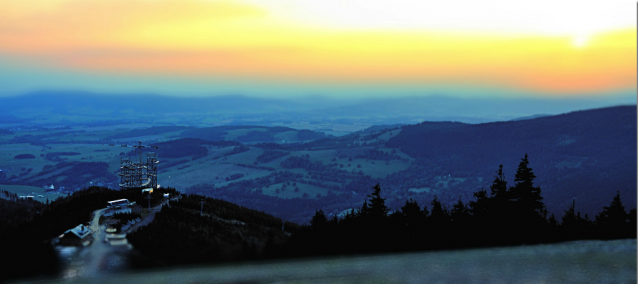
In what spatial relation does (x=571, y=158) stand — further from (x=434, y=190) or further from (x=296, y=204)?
(x=296, y=204)

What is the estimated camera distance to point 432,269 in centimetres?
1047

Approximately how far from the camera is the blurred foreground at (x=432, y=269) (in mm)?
9742

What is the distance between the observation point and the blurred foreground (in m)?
9.74

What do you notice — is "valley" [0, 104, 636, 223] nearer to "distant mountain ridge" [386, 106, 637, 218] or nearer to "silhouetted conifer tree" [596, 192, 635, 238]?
"distant mountain ridge" [386, 106, 637, 218]

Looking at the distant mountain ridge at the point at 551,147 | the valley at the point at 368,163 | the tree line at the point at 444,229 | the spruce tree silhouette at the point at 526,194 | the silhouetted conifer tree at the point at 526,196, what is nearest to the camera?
the tree line at the point at 444,229

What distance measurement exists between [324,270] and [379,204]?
4.80 m

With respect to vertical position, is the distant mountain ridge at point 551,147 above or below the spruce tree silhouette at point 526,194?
below

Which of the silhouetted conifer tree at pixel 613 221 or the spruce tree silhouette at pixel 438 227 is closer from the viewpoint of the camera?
the spruce tree silhouette at pixel 438 227

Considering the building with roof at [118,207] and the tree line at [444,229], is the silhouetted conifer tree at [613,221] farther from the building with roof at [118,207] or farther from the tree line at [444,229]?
the building with roof at [118,207]

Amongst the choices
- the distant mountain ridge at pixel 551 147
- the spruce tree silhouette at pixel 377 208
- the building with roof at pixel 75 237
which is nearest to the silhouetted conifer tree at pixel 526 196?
the spruce tree silhouette at pixel 377 208

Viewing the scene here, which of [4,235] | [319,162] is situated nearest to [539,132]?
[319,162]

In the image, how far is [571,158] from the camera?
9438 cm

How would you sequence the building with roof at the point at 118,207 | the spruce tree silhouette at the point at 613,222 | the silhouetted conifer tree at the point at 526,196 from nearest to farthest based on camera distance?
the spruce tree silhouette at the point at 613,222 < the building with roof at the point at 118,207 < the silhouetted conifer tree at the point at 526,196

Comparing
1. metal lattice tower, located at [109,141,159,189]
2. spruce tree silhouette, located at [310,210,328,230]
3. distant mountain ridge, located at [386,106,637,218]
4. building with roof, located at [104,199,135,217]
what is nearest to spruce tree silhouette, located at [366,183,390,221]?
spruce tree silhouette, located at [310,210,328,230]
